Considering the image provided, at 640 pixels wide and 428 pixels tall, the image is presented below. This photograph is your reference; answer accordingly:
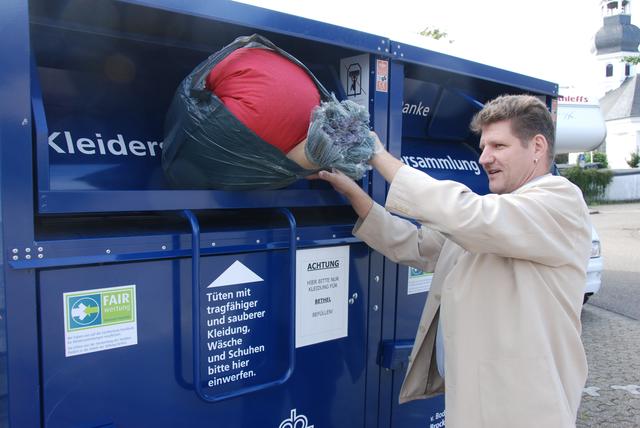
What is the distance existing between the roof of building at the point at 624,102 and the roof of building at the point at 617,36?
13.1 metres

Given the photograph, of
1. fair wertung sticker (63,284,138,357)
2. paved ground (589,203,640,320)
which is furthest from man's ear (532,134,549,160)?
paved ground (589,203,640,320)

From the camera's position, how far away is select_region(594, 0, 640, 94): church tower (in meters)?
54.5

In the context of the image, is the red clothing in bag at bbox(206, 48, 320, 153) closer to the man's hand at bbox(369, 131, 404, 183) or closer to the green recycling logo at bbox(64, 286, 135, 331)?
the man's hand at bbox(369, 131, 404, 183)

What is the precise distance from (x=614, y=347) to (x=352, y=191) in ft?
14.5

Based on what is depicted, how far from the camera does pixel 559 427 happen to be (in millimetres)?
1618

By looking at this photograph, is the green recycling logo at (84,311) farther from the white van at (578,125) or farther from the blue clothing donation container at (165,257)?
the white van at (578,125)

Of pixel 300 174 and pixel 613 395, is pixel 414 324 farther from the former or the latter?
pixel 613 395

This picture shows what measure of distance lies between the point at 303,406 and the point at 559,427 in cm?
87

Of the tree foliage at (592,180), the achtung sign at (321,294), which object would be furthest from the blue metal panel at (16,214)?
the tree foliage at (592,180)

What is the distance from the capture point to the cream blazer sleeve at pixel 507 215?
1581 mm

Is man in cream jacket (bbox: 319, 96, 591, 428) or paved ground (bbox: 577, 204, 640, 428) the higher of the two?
man in cream jacket (bbox: 319, 96, 591, 428)

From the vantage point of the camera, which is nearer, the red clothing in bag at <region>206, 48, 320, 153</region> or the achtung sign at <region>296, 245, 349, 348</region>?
the red clothing in bag at <region>206, 48, 320, 153</region>

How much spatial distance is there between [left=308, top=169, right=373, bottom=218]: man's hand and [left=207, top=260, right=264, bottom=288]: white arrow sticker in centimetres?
43

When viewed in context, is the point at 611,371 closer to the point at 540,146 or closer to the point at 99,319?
the point at 540,146
